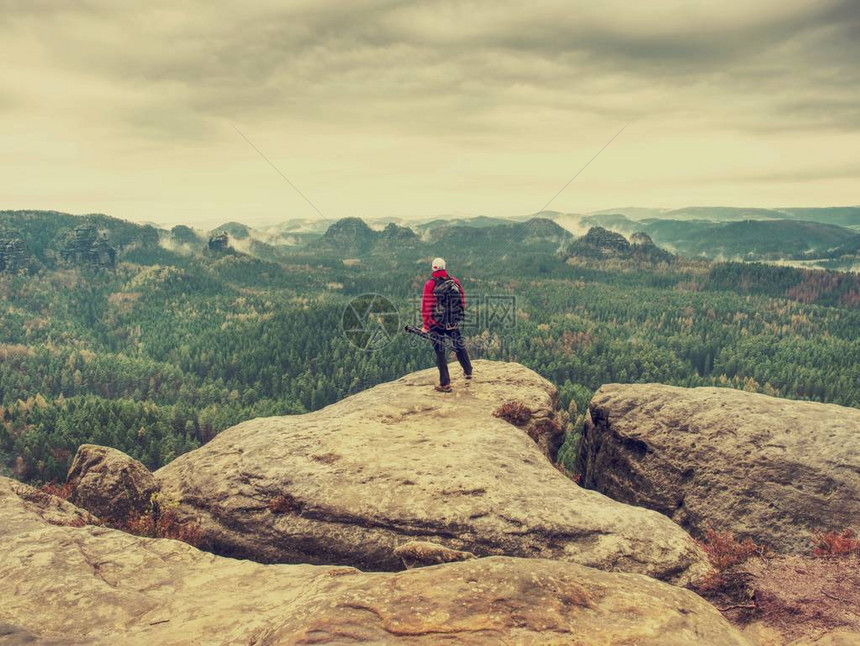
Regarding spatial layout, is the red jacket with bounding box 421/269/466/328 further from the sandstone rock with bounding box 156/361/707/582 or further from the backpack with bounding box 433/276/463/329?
the sandstone rock with bounding box 156/361/707/582

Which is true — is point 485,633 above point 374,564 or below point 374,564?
above

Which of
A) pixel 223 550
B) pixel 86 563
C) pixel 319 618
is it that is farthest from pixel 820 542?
pixel 86 563

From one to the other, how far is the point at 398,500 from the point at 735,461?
664 inches

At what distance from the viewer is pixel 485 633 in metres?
9.84

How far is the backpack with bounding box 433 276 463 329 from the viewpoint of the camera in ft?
90.5

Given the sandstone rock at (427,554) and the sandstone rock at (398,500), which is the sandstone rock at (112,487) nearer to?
the sandstone rock at (398,500)

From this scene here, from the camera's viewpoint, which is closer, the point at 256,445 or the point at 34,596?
the point at 34,596

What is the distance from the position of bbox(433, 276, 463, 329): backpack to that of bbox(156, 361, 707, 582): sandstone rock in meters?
5.94

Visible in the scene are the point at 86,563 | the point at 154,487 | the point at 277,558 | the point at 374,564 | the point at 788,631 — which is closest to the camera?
the point at 788,631

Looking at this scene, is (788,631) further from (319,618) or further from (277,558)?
(277,558)

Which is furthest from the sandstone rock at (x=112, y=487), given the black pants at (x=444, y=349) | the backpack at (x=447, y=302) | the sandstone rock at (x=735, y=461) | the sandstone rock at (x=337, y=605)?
the sandstone rock at (x=735, y=461)

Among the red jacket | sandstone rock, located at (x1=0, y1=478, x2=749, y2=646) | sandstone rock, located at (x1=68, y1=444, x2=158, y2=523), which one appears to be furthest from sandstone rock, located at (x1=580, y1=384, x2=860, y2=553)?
sandstone rock, located at (x1=68, y1=444, x2=158, y2=523)

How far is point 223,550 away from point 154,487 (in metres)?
5.35

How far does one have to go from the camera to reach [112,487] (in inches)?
818
